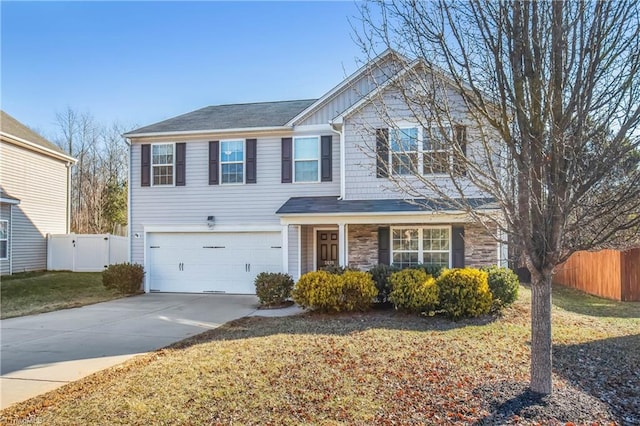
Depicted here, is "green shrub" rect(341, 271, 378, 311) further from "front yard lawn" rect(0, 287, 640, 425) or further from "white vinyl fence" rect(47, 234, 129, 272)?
"white vinyl fence" rect(47, 234, 129, 272)

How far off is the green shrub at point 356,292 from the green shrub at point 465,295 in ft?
5.36

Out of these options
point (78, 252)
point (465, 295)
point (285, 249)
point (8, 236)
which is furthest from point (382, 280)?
point (8, 236)

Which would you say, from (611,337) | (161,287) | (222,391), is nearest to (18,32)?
(161,287)

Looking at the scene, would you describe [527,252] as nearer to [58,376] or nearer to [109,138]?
[58,376]

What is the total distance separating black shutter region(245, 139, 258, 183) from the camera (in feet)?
47.6

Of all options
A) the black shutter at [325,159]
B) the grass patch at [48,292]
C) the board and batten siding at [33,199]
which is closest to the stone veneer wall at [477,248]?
the black shutter at [325,159]

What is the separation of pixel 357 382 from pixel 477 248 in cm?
822

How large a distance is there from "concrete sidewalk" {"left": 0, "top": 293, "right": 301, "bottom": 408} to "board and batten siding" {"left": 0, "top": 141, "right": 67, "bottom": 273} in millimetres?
7824

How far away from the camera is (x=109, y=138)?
34.2 m

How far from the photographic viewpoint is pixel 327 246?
14.8 m

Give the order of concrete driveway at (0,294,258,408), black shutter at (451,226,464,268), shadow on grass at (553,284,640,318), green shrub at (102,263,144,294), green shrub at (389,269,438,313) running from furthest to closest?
green shrub at (102,263,144,294) → black shutter at (451,226,464,268) → shadow on grass at (553,284,640,318) → green shrub at (389,269,438,313) → concrete driveway at (0,294,258,408)

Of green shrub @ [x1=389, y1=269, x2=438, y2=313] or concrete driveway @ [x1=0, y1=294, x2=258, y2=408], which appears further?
green shrub @ [x1=389, y1=269, x2=438, y2=313]

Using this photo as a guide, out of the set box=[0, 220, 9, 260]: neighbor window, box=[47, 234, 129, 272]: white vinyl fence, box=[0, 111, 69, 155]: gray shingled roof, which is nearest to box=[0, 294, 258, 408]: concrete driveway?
box=[47, 234, 129, 272]: white vinyl fence

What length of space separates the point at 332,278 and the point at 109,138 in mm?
30287
